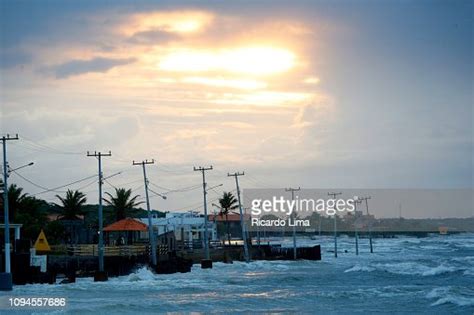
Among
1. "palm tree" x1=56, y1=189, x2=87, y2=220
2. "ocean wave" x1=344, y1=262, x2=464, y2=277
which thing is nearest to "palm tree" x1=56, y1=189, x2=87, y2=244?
"palm tree" x1=56, y1=189, x2=87, y2=220

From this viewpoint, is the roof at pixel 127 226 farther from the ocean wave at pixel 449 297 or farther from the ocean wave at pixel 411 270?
the ocean wave at pixel 449 297

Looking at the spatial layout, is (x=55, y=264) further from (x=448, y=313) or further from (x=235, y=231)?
(x=235, y=231)

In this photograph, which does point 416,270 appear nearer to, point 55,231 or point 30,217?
point 55,231

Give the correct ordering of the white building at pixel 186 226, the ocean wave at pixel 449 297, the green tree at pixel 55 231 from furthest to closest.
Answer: the white building at pixel 186 226 → the green tree at pixel 55 231 → the ocean wave at pixel 449 297

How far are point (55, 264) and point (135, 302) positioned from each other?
21.5 m

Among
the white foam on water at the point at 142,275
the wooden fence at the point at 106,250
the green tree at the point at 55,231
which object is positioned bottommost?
the white foam on water at the point at 142,275

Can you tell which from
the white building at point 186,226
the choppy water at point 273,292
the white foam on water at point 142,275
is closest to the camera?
the choppy water at point 273,292

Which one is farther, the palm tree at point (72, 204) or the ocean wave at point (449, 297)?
the palm tree at point (72, 204)

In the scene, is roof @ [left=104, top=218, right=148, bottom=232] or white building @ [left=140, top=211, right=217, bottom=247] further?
white building @ [left=140, top=211, right=217, bottom=247]

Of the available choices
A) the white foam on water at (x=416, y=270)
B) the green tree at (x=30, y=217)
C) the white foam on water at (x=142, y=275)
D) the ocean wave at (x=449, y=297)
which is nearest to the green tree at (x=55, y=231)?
the green tree at (x=30, y=217)

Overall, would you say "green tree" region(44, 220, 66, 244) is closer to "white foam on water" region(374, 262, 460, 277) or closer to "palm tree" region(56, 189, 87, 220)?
"palm tree" region(56, 189, 87, 220)

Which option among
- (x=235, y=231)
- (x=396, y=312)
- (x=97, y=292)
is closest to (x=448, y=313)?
(x=396, y=312)

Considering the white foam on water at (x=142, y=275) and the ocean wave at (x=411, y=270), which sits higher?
the white foam on water at (x=142, y=275)

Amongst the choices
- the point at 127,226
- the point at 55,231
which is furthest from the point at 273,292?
the point at 55,231
